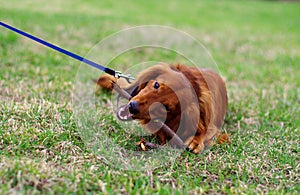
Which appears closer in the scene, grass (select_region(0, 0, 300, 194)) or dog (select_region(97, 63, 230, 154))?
grass (select_region(0, 0, 300, 194))

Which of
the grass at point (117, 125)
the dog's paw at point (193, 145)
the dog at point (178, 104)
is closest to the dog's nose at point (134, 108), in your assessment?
the dog at point (178, 104)

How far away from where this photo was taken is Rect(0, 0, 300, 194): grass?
2.45 metres

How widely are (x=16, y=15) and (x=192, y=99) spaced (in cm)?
558

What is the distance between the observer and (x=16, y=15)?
7410mm

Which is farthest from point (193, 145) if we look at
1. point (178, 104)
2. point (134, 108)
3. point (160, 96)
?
point (134, 108)

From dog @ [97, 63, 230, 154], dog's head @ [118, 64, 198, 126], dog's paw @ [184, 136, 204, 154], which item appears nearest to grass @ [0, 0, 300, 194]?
dog's paw @ [184, 136, 204, 154]

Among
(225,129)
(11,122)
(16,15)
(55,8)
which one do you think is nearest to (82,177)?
(11,122)

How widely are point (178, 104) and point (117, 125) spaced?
2.48 ft

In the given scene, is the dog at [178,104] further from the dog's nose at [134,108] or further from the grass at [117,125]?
the grass at [117,125]

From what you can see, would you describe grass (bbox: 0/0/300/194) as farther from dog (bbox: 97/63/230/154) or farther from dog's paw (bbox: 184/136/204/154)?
dog (bbox: 97/63/230/154)

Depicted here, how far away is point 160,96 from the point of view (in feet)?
8.93

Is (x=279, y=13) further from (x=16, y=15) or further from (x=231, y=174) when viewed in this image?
(x=231, y=174)

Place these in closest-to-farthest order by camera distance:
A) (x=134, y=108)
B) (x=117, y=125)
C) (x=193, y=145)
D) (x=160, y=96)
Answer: (x=134, y=108) < (x=160, y=96) < (x=193, y=145) < (x=117, y=125)

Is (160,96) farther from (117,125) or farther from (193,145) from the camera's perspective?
(117,125)
